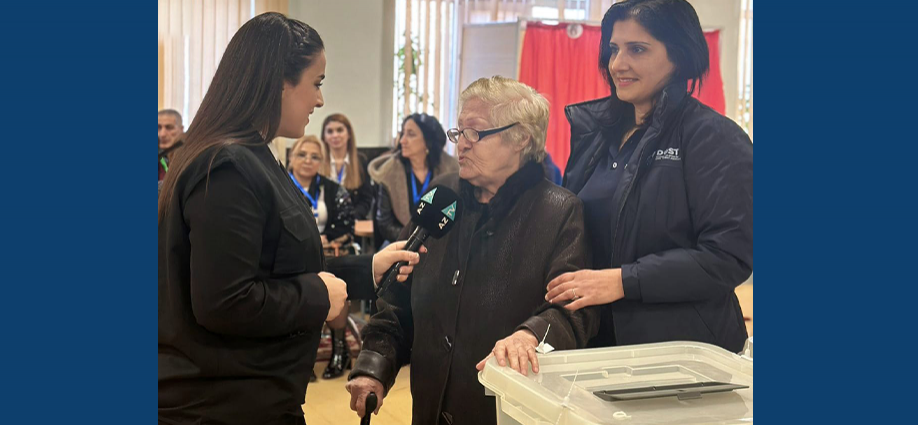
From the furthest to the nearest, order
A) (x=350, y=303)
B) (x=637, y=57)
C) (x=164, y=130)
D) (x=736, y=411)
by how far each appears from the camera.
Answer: (x=350, y=303)
(x=637, y=57)
(x=164, y=130)
(x=736, y=411)

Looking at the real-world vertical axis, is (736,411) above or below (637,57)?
below

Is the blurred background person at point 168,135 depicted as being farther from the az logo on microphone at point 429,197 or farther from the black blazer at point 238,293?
the az logo on microphone at point 429,197

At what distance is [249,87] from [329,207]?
0.47m

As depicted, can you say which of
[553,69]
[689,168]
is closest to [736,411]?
[689,168]

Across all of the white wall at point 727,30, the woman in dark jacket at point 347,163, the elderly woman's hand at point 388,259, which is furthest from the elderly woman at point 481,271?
the white wall at point 727,30

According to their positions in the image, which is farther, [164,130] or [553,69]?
[553,69]

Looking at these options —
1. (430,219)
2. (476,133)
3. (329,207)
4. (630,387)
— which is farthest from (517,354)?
(329,207)

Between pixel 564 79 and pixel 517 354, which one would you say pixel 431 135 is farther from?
pixel 517 354

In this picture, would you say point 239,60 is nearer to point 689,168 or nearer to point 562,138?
point 562,138

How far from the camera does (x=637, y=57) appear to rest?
151cm

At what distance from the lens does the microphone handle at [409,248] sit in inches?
59.6

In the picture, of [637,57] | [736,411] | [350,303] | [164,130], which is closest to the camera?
[736,411]

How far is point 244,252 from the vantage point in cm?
119

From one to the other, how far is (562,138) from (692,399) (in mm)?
602
